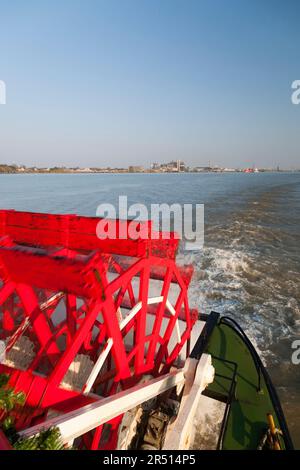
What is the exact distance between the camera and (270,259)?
27.4 ft

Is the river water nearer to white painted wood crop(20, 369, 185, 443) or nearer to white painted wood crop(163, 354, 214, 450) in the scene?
white painted wood crop(163, 354, 214, 450)

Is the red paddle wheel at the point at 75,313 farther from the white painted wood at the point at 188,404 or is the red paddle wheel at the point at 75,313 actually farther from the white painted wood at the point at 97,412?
the white painted wood at the point at 188,404

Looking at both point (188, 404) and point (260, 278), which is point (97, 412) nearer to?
point (188, 404)

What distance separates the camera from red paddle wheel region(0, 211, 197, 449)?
2.70 meters

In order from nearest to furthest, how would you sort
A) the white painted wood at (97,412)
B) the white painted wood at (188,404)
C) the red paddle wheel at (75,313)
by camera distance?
the white painted wood at (97,412) → the white painted wood at (188,404) → the red paddle wheel at (75,313)

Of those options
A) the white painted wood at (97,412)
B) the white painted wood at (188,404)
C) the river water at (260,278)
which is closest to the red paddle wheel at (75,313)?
the white painted wood at (97,412)

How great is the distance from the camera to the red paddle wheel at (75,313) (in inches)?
106

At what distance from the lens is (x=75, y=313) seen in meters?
4.39

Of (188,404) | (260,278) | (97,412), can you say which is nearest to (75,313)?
(188,404)

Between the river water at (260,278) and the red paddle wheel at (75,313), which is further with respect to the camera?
the river water at (260,278)

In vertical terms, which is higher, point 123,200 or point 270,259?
point 123,200
